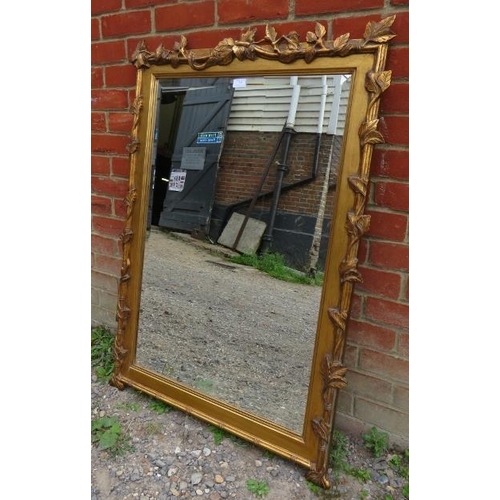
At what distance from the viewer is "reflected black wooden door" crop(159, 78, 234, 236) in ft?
4.39

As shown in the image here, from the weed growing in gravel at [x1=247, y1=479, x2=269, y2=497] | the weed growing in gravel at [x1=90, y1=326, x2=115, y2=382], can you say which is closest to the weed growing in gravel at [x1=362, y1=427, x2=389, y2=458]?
the weed growing in gravel at [x1=247, y1=479, x2=269, y2=497]

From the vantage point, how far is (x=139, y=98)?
1.48 meters

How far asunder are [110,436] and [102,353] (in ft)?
1.73

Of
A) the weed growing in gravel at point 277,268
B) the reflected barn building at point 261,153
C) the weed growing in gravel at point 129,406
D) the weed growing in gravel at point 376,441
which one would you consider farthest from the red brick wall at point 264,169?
the weed growing in gravel at point 129,406

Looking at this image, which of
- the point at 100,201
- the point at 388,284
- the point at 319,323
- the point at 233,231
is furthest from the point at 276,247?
the point at 100,201

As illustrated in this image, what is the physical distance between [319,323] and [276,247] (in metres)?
0.30

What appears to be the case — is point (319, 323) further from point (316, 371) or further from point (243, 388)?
point (243, 388)

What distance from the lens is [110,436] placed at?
1.45 m

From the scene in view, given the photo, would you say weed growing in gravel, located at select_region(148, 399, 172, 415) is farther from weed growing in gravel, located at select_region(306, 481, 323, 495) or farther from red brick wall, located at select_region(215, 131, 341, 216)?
red brick wall, located at select_region(215, 131, 341, 216)

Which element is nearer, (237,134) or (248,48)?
(248,48)

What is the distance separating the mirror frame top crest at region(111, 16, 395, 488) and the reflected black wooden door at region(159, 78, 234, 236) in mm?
85

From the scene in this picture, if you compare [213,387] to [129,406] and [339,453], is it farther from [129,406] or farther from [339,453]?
[339,453]

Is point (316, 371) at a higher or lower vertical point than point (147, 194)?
lower

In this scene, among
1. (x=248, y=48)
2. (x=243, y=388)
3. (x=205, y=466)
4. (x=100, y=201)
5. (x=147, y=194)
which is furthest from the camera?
(x=100, y=201)
